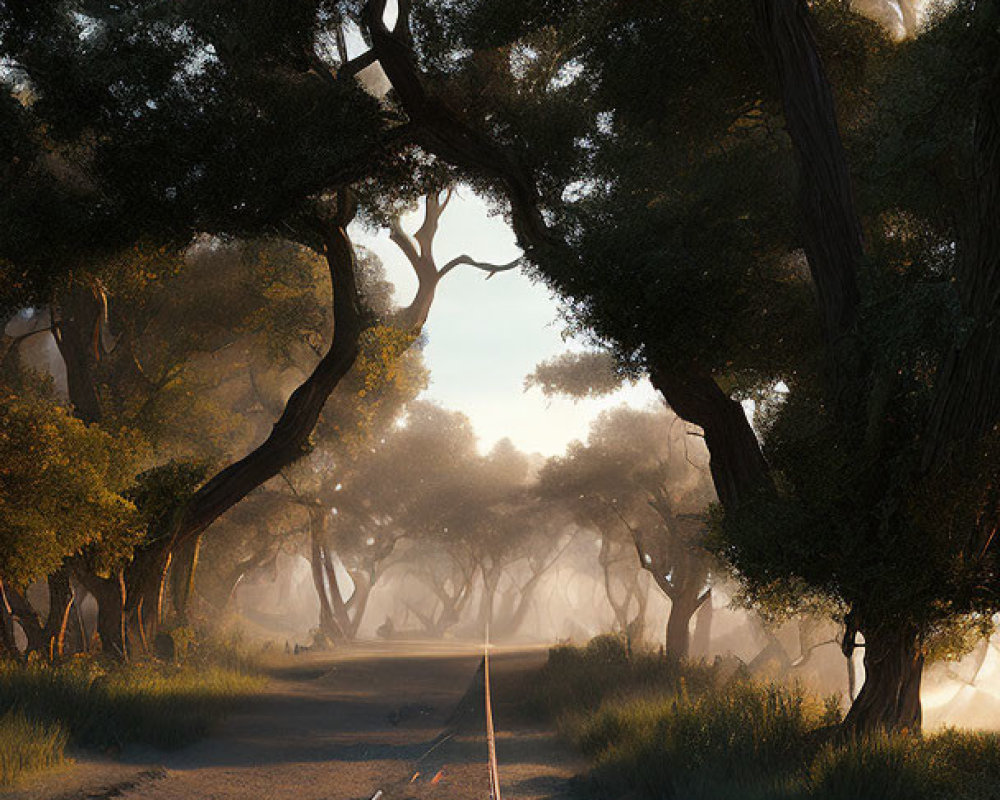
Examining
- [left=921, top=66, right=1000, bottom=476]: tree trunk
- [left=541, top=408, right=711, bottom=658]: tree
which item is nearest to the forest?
[left=921, top=66, right=1000, bottom=476]: tree trunk

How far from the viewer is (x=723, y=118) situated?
42.9 feet

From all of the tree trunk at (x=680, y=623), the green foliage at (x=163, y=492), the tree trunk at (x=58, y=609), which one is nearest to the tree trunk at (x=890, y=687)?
the green foliage at (x=163, y=492)

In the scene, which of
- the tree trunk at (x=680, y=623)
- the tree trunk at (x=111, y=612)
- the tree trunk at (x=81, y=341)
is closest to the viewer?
the tree trunk at (x=111, y=612)

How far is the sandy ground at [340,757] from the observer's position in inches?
367

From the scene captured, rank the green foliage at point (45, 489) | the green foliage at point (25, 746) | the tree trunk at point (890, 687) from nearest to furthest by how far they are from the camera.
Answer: the green foliage at point (25, 746) → the tree trunk at point (890, 687) → the green foliage at point (45, 489)

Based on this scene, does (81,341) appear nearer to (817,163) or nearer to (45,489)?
(45,489)

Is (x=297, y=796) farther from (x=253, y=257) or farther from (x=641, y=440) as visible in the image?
(x=641, y=440)

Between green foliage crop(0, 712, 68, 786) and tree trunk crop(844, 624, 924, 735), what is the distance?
8846mm

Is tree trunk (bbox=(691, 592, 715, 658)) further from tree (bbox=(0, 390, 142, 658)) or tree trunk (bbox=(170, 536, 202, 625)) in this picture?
tree (bbox=(0, 390, 142, 658))

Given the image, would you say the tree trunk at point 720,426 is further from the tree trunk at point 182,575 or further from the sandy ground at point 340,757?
the tree trunk at point 182,575

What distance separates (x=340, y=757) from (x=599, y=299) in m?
7.14

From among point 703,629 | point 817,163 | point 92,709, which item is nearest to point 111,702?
point 92,709

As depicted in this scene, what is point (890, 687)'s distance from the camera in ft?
32.1

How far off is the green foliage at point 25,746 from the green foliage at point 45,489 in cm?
249
